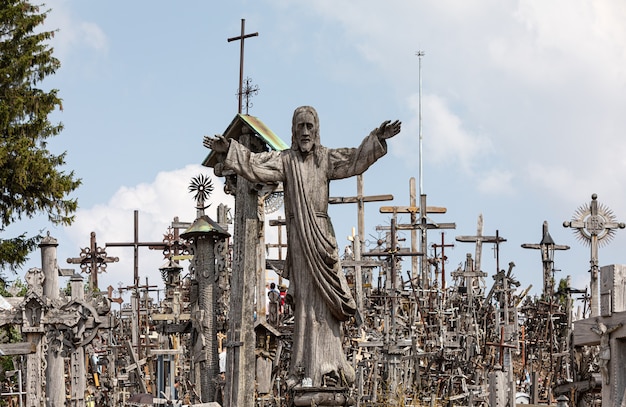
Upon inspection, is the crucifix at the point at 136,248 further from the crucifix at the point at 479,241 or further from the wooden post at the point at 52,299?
the wooden post at the point at 52,299

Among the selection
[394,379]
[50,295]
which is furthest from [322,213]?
[394,379]

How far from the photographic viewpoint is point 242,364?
1619cm

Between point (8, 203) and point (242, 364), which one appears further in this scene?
point (8, 203)

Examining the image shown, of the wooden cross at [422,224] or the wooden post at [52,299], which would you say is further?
the wooden cross at [422,224]

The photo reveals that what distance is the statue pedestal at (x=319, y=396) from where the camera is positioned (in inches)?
419

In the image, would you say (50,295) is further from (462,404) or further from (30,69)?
(462,404)

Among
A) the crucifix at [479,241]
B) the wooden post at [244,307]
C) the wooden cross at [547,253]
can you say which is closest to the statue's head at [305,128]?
the wooden post at [244,307]

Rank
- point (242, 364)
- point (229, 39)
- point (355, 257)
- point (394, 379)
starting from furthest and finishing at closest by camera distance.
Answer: point (355, 257), point (394, 379), point (229, 39), point (242, 364)

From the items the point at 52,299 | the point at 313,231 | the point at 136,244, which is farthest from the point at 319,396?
the point at 136,244

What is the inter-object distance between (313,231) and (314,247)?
0.14 meters

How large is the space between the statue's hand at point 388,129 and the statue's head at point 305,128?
580 mm

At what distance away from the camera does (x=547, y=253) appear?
32938mm

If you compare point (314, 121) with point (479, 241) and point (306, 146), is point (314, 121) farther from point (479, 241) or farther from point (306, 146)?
point (479, 241)

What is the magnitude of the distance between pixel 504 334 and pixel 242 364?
12220mm
